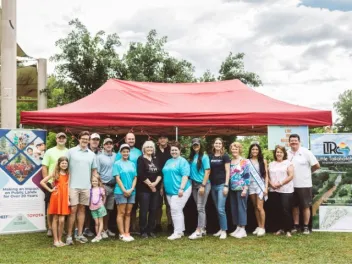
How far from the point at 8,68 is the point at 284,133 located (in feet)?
17.6

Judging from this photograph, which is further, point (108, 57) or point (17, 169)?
point (108, 57)

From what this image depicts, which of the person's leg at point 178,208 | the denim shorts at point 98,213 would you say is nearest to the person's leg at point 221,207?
the person's leg at point 178,208

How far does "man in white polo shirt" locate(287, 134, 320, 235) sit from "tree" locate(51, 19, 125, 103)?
9113mm

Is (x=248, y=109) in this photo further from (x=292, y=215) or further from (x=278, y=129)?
(x=292, y=215)

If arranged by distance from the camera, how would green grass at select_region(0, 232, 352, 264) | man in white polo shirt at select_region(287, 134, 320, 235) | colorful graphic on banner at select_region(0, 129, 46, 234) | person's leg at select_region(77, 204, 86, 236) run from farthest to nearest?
colorful graphic on banner at select_region(0, 129, 46, 234), man in white polo shirt at select_region(287, 134, 320, 235), person's leg at select_region(77, 204, 86, 236), green grass at select_region(0, 232, 352, 264)

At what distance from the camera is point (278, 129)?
754 centimetres

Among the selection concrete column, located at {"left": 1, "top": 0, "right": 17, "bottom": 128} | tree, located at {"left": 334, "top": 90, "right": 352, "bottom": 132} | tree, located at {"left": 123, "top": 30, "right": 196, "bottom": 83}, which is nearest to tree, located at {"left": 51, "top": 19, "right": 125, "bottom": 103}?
tree, located at {"left": 123, "top": 30, "right": 196, "bottom": 83}

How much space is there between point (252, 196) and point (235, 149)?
76 centimetres

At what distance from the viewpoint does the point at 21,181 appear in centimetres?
749

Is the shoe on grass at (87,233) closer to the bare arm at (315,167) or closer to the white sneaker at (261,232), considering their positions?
the white sneaker at (261,232)

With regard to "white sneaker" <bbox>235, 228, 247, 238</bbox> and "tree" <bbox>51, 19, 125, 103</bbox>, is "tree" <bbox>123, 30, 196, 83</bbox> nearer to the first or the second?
"tree" <bbox>51, 19, 125, 103</bbox>

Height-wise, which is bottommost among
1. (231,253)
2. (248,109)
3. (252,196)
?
(231,253)

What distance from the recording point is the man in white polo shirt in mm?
7164

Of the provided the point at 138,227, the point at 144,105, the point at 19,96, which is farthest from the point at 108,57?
the point at 138,227
